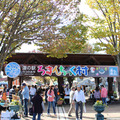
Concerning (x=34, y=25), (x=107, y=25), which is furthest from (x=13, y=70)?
(x=107, y=25)

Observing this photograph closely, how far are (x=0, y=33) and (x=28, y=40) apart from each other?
1587mm

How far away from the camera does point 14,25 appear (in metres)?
10.2

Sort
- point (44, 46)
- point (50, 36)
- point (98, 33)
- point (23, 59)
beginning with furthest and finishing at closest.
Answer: point (23, 59)
point (98, 33)
point (44, 46)
point (50, 36)

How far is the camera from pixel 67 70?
16.1 m

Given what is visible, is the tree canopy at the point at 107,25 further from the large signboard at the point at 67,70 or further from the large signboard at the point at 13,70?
the large signboard at the point at 13,70

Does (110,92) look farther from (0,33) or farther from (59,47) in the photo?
(0,33)

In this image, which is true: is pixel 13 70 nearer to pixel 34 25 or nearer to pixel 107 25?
pixel 34 25

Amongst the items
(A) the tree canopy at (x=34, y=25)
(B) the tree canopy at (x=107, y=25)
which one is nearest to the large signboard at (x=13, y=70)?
(A) the tree canopy at (x=34, y=25)

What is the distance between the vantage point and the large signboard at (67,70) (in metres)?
16.0

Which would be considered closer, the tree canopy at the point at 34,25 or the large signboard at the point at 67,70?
the tree canopy at the point at 34,25

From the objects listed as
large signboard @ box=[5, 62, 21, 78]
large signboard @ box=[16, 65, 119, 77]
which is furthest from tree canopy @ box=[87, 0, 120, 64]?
large signboard @ box=[5, 62, 21, 78]

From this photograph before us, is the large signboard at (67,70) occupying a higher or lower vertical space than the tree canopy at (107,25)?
lower

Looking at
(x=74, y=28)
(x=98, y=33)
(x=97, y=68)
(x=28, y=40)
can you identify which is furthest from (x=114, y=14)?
(x=28, y=40)

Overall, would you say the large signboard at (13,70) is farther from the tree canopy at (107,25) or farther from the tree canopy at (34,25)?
the tree canopy at (107,25)
